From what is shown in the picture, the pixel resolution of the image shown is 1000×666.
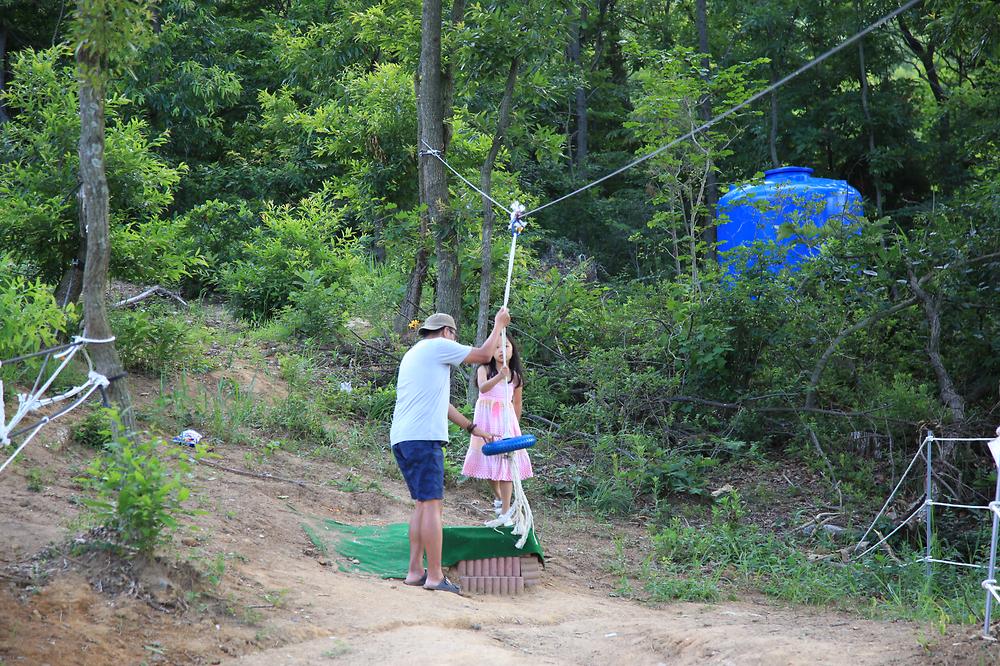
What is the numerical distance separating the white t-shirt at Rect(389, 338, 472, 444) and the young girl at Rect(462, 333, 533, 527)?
91 centimetres

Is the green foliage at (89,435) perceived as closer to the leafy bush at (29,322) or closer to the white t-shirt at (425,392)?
the leafy bush at (29,322)

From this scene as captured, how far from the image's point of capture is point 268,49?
20641mm

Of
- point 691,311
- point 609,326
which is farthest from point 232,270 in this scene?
point 691,311

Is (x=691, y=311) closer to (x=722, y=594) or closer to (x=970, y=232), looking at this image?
(x=970, y=232)

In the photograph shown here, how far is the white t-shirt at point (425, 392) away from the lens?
19.8 ft

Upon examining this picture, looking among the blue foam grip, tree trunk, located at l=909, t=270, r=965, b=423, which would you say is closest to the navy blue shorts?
the blue foam grip

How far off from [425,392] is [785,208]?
7.93m

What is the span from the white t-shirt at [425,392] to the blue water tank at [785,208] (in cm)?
523

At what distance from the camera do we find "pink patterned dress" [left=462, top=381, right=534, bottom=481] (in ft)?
23.6

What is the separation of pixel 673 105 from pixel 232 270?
6135 mm

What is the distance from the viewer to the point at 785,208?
12.6m

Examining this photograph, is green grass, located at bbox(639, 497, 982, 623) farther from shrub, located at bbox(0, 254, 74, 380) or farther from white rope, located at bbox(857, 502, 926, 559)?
shrub, located at bbox(0, 254, 74, 380)

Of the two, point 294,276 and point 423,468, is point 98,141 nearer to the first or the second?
point 423,468

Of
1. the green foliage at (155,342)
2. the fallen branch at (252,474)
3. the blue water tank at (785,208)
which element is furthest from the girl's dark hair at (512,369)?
the blue water tank at (785,208)
